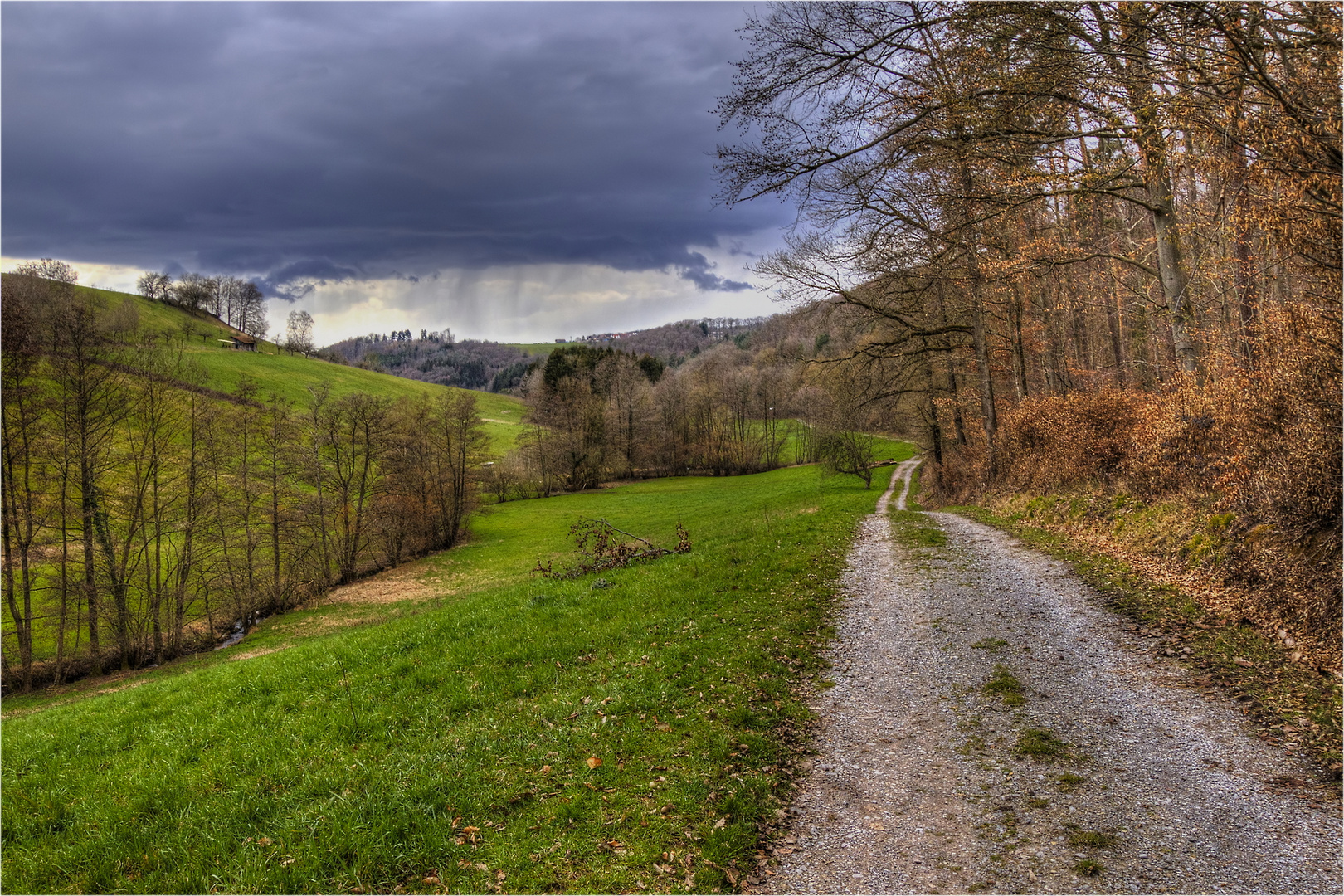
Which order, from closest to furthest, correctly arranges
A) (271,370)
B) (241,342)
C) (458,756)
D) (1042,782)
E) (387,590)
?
(1042,782)
(458,756)
(387,590)
(271,370)
(241,342)

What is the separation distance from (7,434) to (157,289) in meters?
127

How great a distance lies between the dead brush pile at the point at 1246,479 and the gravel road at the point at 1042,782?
6.31 feet

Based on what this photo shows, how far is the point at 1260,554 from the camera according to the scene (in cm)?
856

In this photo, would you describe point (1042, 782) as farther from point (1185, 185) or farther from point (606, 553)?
point (1185, 185)

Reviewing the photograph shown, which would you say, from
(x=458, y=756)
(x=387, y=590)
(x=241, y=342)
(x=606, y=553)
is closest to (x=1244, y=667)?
(x=458, y=756)

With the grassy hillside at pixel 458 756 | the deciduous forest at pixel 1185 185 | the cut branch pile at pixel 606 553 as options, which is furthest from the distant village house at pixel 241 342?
the deciduous forest at pixel 1185 185

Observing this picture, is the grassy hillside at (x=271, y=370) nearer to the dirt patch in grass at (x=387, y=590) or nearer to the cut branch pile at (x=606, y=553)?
the dirt patch in grass at (x=387, y=590)

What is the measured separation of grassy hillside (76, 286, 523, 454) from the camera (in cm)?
7931

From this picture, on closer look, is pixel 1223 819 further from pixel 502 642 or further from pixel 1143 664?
pixel 502 642

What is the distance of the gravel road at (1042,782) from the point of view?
174 inches

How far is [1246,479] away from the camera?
9.17 m

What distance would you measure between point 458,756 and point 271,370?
99791 mm

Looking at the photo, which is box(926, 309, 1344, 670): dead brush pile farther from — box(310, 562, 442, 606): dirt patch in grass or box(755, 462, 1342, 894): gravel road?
box(310, 562, 442, 606): dirt patch in grass

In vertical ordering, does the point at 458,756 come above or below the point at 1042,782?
above
